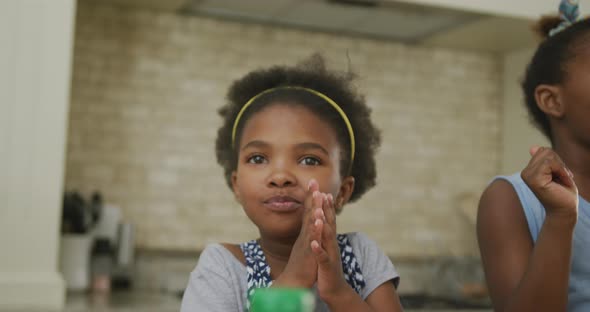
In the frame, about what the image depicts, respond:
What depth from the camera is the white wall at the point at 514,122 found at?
286 cm

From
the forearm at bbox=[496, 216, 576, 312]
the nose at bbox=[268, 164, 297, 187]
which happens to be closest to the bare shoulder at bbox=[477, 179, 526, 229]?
the forearm at bbox=[496, 216, 576, 312]

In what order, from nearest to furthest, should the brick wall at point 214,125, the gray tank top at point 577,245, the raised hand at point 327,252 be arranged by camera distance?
the raised hand at point 327,252, the gray tank top at point 577,245, the brick wall at point 214,125

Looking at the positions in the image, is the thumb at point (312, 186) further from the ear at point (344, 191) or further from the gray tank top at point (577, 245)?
the gray tank top at point (577, 245)

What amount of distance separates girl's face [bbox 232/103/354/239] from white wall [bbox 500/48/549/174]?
217 cm

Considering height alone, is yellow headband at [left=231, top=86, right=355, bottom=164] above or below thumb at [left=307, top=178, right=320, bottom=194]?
above

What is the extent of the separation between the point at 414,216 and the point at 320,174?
2.07 metres

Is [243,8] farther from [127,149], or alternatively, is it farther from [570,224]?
[570,224]

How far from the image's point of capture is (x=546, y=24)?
Answer: 111cm

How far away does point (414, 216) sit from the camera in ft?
9.29

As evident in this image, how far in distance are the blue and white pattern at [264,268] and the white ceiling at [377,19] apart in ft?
5.09

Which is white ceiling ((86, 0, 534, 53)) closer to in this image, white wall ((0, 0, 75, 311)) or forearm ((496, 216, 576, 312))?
white wall ((0, 0, 75, 311))

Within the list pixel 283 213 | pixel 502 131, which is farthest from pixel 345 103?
pixel 502 131

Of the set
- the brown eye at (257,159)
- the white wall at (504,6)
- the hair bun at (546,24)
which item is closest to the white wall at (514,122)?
the white wall at (504,6)

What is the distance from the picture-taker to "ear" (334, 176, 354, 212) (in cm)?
91
